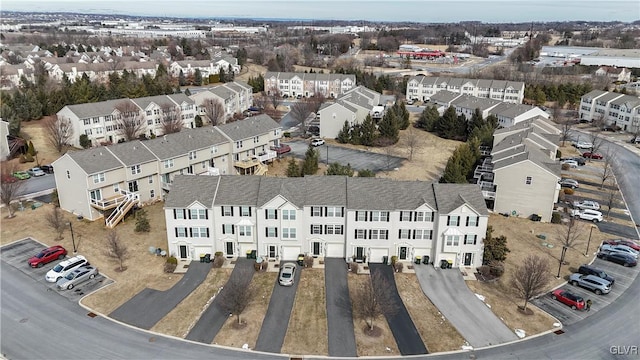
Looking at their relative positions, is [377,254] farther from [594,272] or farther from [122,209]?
[122,209]

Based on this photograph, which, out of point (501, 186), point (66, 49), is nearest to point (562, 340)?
point (501, 186)

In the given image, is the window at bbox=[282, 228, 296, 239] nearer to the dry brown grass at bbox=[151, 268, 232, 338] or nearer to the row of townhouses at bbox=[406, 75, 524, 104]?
the dry brown grass at bbox=[151, 268, 232, 338]

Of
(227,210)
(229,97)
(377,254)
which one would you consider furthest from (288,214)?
(229,97)

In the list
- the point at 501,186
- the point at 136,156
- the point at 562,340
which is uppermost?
the point at 136,156

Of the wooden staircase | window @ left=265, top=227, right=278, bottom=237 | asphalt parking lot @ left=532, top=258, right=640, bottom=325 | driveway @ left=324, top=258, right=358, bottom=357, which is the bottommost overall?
asphalt parking lot @ left=532, top=258, right=640, bottom=325

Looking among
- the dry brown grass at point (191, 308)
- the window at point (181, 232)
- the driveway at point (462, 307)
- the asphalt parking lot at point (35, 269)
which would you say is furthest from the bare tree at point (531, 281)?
the asphalt parking lot at point (35, 269)

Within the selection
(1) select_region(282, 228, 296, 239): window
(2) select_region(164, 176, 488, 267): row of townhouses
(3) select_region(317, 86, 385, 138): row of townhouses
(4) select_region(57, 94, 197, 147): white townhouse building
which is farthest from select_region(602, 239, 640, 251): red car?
(4) select_region(57, 94, 197, 147): white townhouse building

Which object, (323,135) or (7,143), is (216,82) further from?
(7,143)
